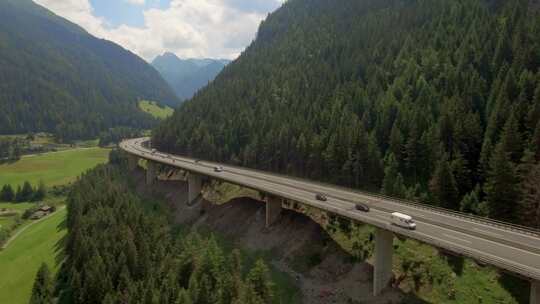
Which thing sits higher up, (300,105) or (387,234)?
(300,105)

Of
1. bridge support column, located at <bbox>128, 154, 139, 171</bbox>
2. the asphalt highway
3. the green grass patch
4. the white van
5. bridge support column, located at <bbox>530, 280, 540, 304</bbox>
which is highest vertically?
the white van

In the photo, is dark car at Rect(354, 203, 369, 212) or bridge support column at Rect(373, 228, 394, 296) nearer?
bridge support column at Rect(373, 228, 394, 296)

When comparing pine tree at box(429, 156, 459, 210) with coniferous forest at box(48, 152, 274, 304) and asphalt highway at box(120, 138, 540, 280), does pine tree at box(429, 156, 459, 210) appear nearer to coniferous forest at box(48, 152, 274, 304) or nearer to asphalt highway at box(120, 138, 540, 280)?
asphalt highway at box(120, 138, 540, 280)

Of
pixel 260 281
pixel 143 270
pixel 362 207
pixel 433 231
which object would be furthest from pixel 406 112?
pixel 143 270

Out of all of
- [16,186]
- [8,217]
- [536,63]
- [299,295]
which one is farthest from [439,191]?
[16,186]

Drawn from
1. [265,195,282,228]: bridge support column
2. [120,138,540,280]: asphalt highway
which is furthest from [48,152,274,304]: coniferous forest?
[120,138,540,280]: asphalt highway

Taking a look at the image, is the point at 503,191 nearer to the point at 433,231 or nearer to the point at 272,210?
the point at 433,231

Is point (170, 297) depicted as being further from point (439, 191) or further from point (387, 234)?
point (439, 191)
